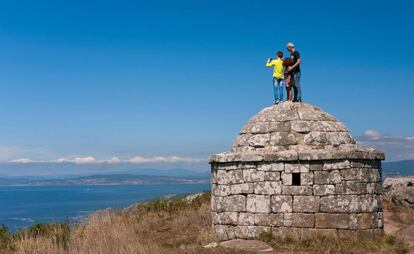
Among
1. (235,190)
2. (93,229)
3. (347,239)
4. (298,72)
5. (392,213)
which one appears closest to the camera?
(347,239)

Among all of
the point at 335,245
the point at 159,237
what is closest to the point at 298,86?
the point at 335,245

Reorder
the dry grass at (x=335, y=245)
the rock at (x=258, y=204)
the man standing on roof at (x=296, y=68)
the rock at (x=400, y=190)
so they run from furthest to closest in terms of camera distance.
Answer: the rock at (x=400, y=190) < the man standing on roof at (x=296, y=68) < the rock at (x=258, y=204) < the dry grass at (x=335, y=245)

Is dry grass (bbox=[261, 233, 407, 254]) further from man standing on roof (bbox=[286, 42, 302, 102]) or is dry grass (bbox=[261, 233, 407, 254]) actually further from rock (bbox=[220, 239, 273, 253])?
man standing on roof (bbox=[286, 42, 302, 102])

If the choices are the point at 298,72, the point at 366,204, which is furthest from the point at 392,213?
the point at 298,72

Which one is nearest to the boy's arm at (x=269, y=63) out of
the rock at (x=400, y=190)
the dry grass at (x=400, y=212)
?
the dry grass at (x=400, y=212)

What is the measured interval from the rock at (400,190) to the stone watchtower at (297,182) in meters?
6.44

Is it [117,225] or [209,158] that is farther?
[117,225]

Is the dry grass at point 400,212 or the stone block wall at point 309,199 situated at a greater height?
the stone block wall at point 309,199

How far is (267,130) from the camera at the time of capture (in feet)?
37.3

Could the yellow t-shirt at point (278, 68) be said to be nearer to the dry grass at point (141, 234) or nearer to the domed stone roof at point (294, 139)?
the domed stone roof at point (294, 139)

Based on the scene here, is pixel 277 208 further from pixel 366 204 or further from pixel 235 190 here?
pixel 366 204

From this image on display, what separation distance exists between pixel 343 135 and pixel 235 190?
292 cm

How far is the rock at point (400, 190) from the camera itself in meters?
16.9

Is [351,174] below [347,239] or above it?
above
